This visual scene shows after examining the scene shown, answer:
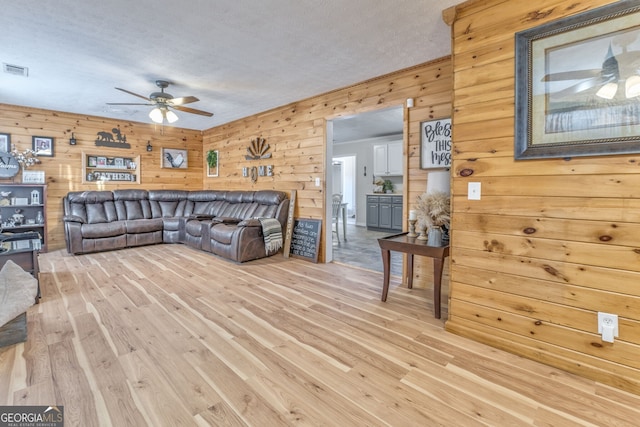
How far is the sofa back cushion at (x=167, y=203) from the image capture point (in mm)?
6109

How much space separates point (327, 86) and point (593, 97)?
2907 mm

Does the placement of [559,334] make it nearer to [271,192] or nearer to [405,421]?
[405,421]

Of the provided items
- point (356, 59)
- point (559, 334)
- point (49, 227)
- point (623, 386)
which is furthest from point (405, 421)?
point (49, 227)

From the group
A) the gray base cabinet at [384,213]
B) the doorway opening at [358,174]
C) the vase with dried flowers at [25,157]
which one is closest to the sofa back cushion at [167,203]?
the vase with dried flowers at [25,157]

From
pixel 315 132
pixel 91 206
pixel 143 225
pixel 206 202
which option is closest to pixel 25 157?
pixel 91 206

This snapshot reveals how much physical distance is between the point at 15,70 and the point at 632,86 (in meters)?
5.48

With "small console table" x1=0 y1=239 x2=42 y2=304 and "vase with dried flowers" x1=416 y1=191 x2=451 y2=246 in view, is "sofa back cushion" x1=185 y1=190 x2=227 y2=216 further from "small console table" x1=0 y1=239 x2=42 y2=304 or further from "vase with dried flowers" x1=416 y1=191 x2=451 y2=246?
"vase with dried flowers" x1=416 y1=191 x2=451 y2=246

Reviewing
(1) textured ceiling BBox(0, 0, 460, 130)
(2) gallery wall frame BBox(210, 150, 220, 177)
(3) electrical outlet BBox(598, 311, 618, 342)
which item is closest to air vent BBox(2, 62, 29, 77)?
(1) textured ceiling BBox(0, 0, 460, 130)

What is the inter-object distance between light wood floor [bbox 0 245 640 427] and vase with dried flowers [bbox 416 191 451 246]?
2.26 feet

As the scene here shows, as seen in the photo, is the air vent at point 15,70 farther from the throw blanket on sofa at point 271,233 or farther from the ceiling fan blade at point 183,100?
the throw blanket on sofa at point 271,233

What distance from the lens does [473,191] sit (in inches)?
85.0

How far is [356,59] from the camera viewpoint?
316 cm

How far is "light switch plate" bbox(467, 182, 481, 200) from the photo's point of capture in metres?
2.14

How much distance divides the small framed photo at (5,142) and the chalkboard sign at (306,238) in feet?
→ 16.1
